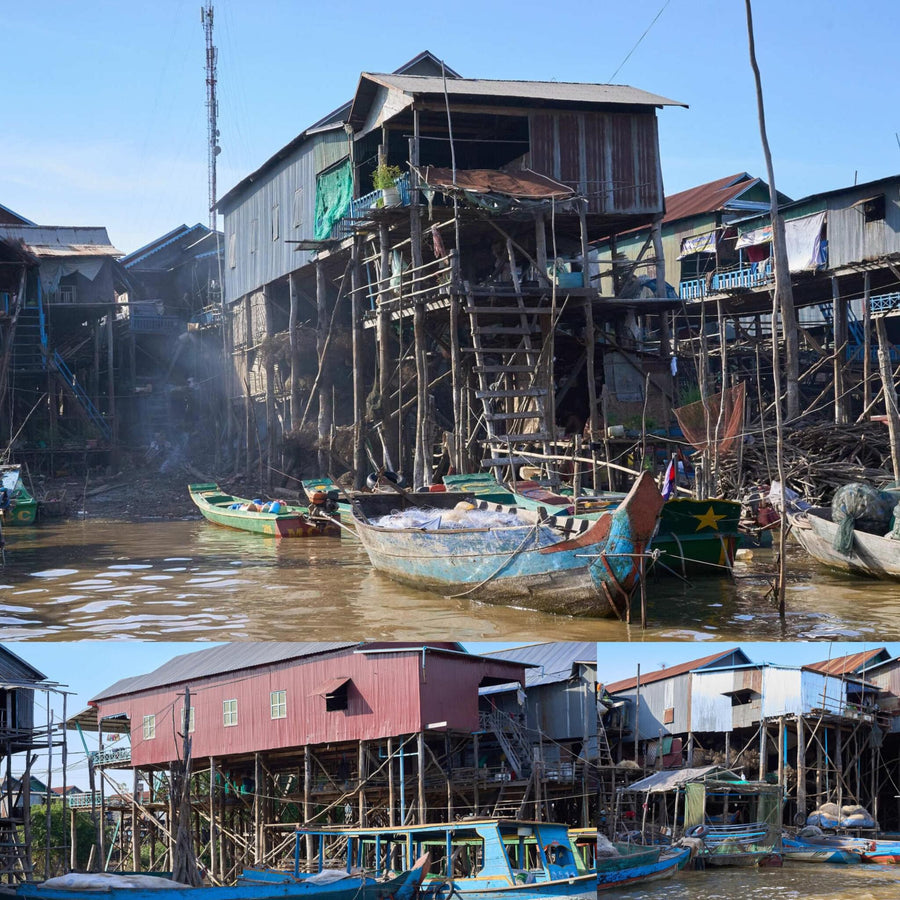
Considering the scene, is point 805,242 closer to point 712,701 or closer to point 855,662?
point 855,662

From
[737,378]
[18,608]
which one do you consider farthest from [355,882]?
[737,378]

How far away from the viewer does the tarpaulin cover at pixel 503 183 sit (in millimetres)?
20031

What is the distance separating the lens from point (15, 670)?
15562mm

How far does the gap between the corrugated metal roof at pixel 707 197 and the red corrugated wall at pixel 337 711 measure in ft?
68.7

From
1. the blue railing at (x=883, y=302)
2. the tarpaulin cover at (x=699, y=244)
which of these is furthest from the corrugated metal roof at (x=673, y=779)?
the tarpaulin cover at (x=699, y=244)

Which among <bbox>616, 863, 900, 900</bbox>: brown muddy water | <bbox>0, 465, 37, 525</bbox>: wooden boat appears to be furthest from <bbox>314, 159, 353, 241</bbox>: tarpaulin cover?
<bbox>616, 863, 900, 900</bbox>: brown muddy water

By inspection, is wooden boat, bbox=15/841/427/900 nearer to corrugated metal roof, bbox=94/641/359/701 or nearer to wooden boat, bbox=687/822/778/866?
corrugated metal roof, bbox=94/641/359/701

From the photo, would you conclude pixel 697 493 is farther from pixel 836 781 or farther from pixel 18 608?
pixel 18 608

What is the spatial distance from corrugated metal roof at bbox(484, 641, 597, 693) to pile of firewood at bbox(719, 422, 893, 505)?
4035mm

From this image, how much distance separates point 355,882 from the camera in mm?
11781

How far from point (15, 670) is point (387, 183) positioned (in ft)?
37.4

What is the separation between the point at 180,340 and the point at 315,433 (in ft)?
39.6

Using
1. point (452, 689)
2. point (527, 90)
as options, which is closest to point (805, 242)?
point (527, 90)

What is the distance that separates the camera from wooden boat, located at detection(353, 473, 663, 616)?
36.5 feet
